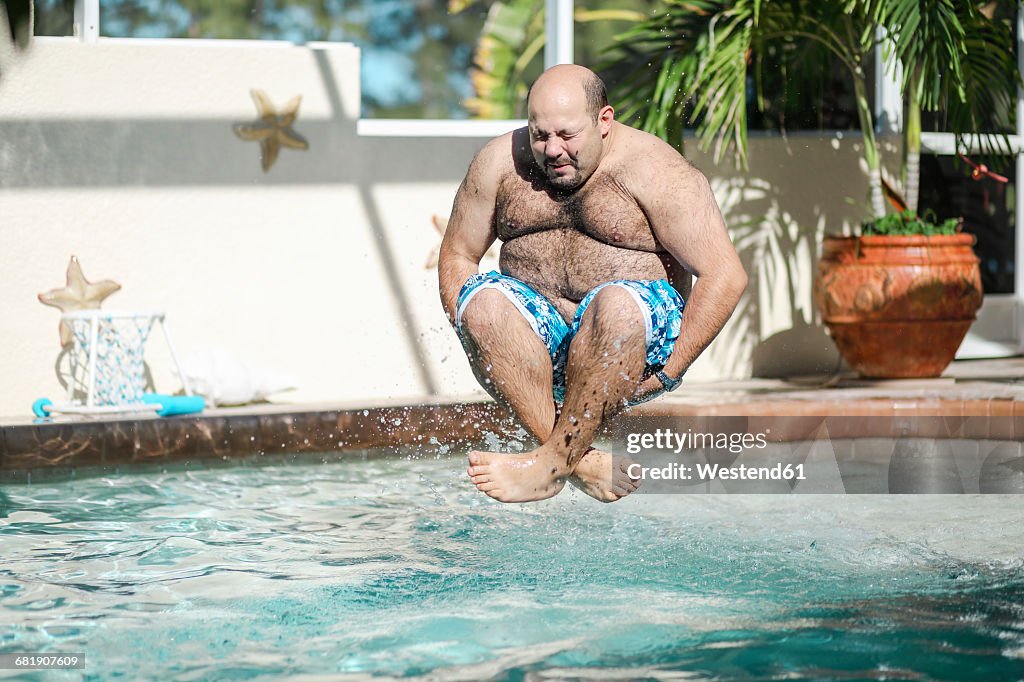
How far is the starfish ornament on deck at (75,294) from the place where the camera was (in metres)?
6.25

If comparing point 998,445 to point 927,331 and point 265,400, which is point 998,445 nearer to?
point 927,331

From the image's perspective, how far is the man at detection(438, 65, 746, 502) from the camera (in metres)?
3.34

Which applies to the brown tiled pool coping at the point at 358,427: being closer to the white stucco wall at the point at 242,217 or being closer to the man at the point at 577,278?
the white stucco wall at the point at 242,217

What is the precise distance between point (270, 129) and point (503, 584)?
153 inches

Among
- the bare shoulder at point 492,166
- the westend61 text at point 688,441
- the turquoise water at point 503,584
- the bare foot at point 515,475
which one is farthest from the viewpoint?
the westend61 text at point 688,441

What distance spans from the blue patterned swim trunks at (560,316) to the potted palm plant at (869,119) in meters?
2.99

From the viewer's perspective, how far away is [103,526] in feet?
14.2

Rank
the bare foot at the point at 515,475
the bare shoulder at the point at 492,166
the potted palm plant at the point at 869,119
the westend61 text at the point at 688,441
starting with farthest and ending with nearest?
the potted palm plant at the point at 869,119 < the westend61 text at the point at 688,441 < the bare shoulder at the point at 492,166 < the bare foot at the point at 515,475

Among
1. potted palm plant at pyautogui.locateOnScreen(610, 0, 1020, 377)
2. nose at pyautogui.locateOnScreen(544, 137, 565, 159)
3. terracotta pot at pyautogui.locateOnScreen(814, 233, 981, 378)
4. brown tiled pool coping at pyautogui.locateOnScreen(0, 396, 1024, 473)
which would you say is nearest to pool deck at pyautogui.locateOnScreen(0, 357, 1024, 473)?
brown tiled pool coping at pyautogui.locateOnScreen(0, 396, 1024, 473)

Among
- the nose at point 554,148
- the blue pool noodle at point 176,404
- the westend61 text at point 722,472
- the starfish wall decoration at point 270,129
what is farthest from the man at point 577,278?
the starfish wall decoration at point 270,129

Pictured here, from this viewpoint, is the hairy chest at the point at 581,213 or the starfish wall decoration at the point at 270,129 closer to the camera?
the hairy chest at the point at 581,213

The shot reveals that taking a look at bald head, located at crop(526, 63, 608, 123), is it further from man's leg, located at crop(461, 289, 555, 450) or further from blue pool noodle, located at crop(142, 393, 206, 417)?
blue pool noodle, located at crop(142, 393, 206, 417)

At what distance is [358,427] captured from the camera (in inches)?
229

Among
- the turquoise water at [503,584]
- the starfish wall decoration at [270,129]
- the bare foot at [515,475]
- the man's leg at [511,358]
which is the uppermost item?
the starfish wall decoration at [270,129]
